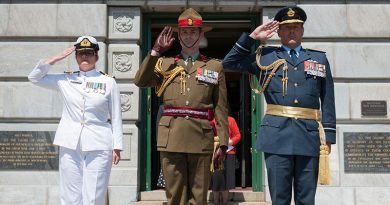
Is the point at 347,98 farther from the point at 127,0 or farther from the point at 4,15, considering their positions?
the point at 4,15

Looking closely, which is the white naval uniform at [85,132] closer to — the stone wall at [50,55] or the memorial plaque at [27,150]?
the stone wall at [50,55]

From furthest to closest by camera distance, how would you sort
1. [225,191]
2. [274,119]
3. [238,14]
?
[238,14] < [225,191] < [274,119]

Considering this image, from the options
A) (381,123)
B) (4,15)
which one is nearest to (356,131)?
(381,123)

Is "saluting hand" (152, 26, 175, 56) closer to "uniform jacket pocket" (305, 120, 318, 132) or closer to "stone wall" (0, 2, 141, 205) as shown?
"uniform jacket pocket" (305, 120, 318, 132)

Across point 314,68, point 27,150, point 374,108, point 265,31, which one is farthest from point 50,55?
point 374,108

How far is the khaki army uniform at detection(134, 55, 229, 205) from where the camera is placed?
13.4 ft

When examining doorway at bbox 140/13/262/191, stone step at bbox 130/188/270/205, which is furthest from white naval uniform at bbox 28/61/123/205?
doorway at bbox 140/13/262/191

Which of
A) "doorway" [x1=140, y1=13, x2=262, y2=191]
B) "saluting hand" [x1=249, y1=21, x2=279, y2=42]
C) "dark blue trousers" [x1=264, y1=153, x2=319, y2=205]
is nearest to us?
"dark blue trousers" [x1=264, y1=153, x2=319, y2=205]

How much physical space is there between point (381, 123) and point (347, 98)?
61cm

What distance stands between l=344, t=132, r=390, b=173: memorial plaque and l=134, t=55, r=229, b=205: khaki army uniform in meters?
3.34

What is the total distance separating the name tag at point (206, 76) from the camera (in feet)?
13.9

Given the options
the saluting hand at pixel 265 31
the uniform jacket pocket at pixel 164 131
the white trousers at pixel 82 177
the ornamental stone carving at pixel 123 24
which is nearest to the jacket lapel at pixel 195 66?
the uniform jacket pocket at pixel 164 131

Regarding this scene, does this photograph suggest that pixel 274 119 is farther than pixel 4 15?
No

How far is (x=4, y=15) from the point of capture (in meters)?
7.18
